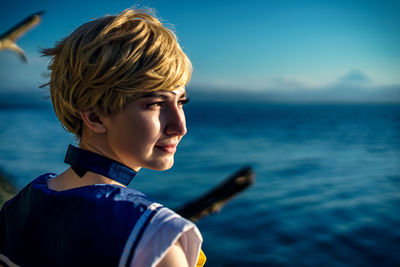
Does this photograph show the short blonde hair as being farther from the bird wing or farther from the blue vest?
the bird wing

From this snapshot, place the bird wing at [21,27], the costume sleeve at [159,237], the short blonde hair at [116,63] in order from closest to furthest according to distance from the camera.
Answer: the costume sleeve at [159,237] → the short blonde hair at [116,63] → the bird wing at [21,27]

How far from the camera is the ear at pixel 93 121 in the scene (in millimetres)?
1243

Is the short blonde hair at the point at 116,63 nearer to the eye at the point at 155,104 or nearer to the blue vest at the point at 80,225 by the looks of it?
the eye at the point at 155,104

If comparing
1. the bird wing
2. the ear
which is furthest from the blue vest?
the bird wing

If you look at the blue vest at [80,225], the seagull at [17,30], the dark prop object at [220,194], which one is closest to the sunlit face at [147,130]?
the blue vest at [80,225]

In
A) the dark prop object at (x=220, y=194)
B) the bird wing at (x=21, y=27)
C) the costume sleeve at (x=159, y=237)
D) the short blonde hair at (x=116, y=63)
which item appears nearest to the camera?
the costume sleeve at (x=159, y=237)

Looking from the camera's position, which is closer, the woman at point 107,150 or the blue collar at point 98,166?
the woman at point 107,150

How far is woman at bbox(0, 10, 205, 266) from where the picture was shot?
1.00 meters

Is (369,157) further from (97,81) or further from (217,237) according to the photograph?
(97,81)

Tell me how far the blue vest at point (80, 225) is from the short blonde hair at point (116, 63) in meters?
0.31

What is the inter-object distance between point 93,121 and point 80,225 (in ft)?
1.26

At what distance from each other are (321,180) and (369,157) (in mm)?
14616

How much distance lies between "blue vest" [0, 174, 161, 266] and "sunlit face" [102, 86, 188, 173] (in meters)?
0.18

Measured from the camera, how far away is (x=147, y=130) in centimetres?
122
